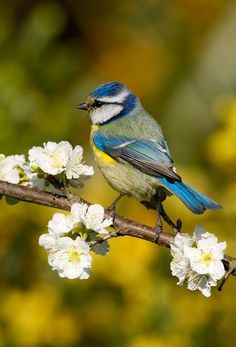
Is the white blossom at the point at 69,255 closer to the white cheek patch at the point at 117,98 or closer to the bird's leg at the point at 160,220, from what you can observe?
the bird's leg at the point at 160,220

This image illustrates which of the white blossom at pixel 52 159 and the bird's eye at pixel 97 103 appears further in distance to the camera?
the bird's eye at pixel 97 103

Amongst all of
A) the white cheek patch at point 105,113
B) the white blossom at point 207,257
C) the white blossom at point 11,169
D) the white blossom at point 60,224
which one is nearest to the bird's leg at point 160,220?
the white blossom at point 207,257

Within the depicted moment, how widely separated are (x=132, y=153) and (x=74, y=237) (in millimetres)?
724

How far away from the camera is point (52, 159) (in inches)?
76.0

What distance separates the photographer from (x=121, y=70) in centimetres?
613

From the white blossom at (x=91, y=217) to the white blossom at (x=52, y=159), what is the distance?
139 mm

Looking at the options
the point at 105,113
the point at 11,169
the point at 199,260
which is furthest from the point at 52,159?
the point at 105,113

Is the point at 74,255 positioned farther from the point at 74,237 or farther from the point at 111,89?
the point at 111,89

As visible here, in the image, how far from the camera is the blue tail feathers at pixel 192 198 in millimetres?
2117

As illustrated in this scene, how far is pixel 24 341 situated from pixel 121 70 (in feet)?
11.7

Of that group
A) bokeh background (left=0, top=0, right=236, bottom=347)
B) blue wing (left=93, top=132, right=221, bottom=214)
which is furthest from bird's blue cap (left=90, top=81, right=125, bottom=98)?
bokeh background (left=0, top=0, right=236, bottom=347)

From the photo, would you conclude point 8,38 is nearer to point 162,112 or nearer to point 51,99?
point 51,99

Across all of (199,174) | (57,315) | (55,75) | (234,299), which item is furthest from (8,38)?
(234,299)

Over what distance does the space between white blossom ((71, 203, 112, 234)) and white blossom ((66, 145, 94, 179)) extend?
14 centimetres
